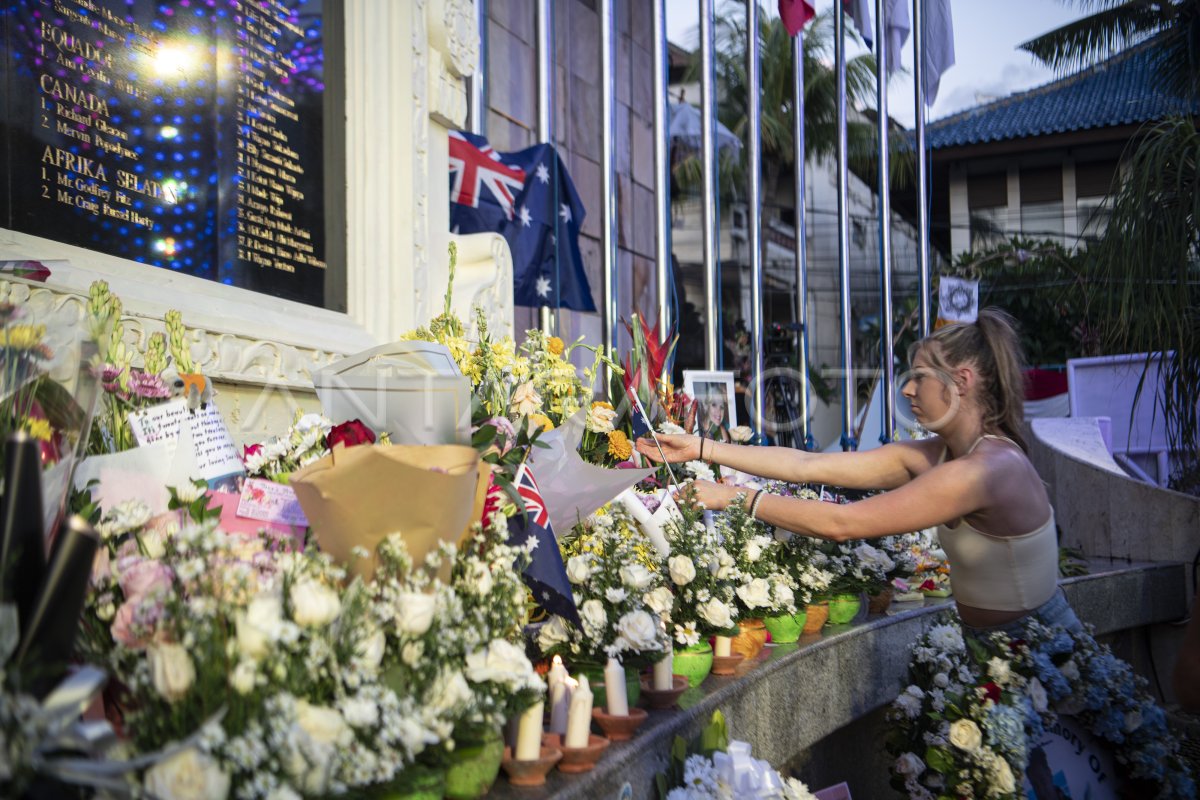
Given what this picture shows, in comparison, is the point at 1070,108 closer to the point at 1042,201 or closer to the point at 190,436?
the point at 1042,201

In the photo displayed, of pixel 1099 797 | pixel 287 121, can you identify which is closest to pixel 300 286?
pixel 287 121

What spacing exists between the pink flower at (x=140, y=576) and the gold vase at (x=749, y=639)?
1.61 meters

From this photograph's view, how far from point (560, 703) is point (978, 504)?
1.65 meters

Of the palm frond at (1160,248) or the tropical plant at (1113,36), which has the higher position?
the tropical plant at (1113,36)

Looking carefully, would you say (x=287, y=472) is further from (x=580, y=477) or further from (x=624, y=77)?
(x=624, y=77)

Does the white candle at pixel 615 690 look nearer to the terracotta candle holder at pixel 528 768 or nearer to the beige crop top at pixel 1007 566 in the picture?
the terracotta candle holder at pixel 528 768

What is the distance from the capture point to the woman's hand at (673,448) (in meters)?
3.41

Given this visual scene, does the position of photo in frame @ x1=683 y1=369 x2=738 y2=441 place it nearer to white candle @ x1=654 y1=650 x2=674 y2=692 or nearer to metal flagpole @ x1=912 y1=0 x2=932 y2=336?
white candle @ x1=654 y1=650 x2=674 y2=692

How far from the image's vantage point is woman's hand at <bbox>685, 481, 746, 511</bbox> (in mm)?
3062

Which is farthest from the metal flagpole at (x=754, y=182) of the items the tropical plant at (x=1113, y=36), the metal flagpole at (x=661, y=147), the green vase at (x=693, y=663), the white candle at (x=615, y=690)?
the tropical plant at (x=1113, y=36)

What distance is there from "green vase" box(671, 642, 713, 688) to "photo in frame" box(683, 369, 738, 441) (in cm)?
199

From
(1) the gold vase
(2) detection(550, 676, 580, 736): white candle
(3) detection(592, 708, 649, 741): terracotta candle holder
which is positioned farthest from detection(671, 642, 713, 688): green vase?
(2) detection(550, 676, 580, 736): white candle

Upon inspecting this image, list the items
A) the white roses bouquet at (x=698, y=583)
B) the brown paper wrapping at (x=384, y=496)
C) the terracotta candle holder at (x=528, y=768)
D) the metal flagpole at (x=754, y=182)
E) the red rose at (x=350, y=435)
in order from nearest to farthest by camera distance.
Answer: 1. the brown paper wrapping at (x=384, y=496)
2. the terracotta candle holder at (x=528, y=768)
3. the red rose at (x=350, y=435)
4. the white roses bouquet at (x=698, y=583)
5. the metal flagpole at (x=754, y=182)

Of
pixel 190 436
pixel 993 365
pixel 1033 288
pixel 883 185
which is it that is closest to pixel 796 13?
pixel 883 185
